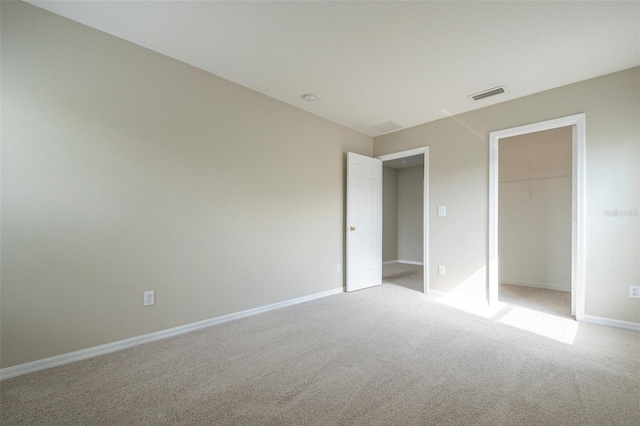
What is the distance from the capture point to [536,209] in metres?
4.40

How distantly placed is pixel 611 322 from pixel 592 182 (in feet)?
4.70

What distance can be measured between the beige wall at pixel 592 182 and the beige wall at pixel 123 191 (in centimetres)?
238

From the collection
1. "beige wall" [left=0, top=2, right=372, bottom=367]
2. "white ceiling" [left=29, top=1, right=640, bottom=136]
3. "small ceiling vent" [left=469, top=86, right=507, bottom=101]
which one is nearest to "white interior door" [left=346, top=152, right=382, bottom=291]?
"beige wall" [left=0, top=2, right=372, bottom=367]

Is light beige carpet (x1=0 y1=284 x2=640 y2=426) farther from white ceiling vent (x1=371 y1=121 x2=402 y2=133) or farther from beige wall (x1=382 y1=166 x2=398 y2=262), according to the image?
beige wall (x1=382 y1=166 x2=398 y2=262)

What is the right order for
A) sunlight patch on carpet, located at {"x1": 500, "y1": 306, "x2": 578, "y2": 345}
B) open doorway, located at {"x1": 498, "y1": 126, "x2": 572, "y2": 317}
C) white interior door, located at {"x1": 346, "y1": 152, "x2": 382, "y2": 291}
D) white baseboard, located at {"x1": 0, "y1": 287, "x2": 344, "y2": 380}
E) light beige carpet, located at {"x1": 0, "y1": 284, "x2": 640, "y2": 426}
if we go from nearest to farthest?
1. light beige carpet, located at {"x1": 0, "y1": 284, "x2": 640, "y2": 426}
2. white baseboard, located at {"x1": 0, "y1": 287, "x2": 344, "y2": 380}
3. sunlight patch on carpet, located at {"x1": 500, "y1": 306, "x2": 578, "y2": 345}
4. open doorway, located at {"x1": 498, "y1": 126, "x2": 572, "y2": 317}
5. white interior door, located at {"x1": 346, "y1": 152, "x2": 382, "y2": 291}

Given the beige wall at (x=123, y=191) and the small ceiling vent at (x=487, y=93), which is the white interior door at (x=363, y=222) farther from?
the small ceiling vent at (x=487, y=93)

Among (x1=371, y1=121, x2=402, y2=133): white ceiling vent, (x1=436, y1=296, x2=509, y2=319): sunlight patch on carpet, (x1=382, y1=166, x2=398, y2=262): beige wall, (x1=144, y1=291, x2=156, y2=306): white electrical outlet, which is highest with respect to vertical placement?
(x1=371, y1=121, x2=402, y2=133): white ceiling vent

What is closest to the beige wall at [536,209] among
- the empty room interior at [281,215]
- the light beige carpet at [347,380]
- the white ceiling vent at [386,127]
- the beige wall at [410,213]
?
the empty room interior at [281,215]

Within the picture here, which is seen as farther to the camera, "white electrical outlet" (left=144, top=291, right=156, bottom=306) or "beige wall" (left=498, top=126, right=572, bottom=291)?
"beige wall" (left=498, top=126, right=572, bottom=291)

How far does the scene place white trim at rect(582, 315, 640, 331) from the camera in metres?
2.67

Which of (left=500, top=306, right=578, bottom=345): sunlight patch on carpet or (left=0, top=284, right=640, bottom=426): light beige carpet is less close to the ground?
(left=0, top=284, right=640, bottom=426): light beige carpet

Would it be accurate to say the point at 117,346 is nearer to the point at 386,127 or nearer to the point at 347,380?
the point at 347,380

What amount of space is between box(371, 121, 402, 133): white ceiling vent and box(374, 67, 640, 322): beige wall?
2.64 ft

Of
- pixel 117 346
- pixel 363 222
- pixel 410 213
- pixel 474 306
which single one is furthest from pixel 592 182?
pixel 117 346
